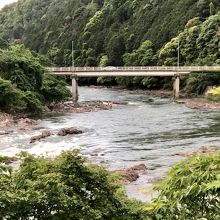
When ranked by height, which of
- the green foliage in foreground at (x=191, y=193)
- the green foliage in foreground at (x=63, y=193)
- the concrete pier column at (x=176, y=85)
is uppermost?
→ the green foliage in foreground at (x=191, y=193)

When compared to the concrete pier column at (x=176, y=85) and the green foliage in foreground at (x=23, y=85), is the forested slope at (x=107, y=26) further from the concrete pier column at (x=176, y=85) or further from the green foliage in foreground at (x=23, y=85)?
the green foliage in foreground at (x=23, y=85)

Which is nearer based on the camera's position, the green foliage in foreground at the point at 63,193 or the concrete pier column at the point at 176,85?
the green foliage in foreground at the point at 63,193

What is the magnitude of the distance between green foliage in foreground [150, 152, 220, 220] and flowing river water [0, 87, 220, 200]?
44.8 feet

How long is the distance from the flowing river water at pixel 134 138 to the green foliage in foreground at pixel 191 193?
537 inches

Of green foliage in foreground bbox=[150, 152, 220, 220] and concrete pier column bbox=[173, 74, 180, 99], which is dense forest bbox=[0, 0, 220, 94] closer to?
concrete pier column bbox=[173, 74, 180, 99]

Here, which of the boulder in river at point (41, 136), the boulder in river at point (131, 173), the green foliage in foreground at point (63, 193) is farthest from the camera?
the boulder in river at point (41, 136)

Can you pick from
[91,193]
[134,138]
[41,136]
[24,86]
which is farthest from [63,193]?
[24,86]

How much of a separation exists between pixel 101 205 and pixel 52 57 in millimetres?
119045

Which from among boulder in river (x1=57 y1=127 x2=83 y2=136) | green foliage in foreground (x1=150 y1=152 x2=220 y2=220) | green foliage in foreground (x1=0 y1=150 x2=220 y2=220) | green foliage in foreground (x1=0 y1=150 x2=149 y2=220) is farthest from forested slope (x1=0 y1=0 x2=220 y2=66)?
green foliage in foreground (x1=150 y1=152 x2=220 y2=220)

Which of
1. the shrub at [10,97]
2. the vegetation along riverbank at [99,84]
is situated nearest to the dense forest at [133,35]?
the vegetation along riverbank at [99,84]

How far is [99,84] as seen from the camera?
10469cm

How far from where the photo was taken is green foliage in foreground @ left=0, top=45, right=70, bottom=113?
48.8 metres

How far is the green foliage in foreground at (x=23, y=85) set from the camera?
160ft

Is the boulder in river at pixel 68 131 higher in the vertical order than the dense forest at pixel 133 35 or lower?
Answer: lower
